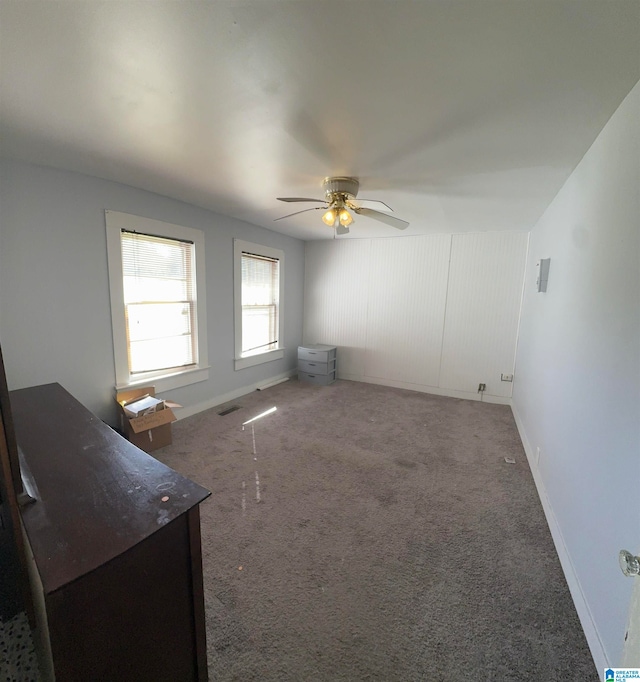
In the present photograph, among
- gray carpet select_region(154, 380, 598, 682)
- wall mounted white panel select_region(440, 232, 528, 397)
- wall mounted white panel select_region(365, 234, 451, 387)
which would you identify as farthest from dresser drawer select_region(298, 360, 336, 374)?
gray carpet select_region(154, 380, 598, 682)

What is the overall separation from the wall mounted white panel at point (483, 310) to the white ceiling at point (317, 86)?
179 centimetres

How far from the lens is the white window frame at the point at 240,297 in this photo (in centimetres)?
390

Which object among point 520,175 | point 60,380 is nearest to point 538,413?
point 520,175

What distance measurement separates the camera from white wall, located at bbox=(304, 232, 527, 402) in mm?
4133

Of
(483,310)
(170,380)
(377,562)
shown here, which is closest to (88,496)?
(377,562)

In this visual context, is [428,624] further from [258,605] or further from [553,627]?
[258,605]

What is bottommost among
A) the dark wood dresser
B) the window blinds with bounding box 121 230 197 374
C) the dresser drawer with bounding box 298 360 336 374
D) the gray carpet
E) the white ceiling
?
the gray carpet

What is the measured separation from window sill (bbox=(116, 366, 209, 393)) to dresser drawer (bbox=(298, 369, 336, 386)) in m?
1.75

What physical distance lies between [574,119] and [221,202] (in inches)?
110

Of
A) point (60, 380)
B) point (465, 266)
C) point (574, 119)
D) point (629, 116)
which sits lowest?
point (60, 380)

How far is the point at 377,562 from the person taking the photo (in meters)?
1.66

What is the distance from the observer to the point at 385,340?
4.90 meters

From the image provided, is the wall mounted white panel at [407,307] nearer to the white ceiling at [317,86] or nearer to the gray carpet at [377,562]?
the gray carpet at [377,562]

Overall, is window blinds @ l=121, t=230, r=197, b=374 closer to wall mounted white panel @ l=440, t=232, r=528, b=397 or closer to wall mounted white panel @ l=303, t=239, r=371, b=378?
wall mounted white panel @ l=303, t=239, r=371, b=378
